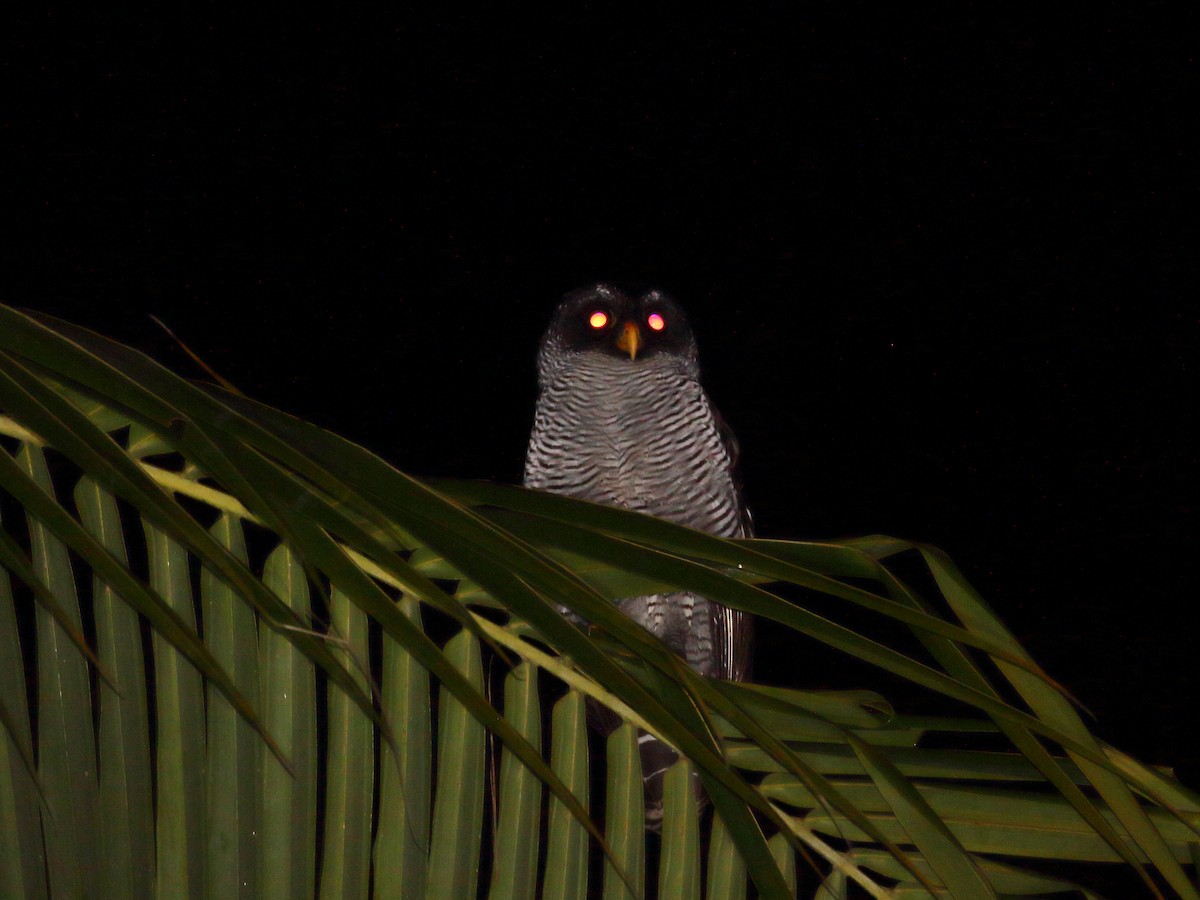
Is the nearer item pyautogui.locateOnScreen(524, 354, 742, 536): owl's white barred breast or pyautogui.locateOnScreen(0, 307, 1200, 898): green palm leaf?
pyautogui.locateOnScreen(0, 307, 1200, 898): green palm leaf

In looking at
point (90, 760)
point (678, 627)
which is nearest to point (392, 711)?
point (90, 760)

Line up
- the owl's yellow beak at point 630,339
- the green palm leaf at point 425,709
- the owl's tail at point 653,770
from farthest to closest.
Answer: the owl's yellow beak at point 630,339, the owl's tail at point 653,770, the green palm leaf at point 425,709

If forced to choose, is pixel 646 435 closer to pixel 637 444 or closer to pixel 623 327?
pixel 637 444

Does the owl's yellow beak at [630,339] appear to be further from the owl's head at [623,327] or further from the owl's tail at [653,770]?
the owl's tail at [653,770]

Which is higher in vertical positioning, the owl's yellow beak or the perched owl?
the owl's yellow beak

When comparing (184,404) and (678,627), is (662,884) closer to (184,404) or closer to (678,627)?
(184,404)

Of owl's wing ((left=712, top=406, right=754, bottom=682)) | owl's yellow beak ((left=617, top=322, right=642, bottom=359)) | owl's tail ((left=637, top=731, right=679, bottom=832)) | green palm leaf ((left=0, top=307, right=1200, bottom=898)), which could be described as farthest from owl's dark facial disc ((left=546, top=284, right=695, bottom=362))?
green palm leaf ((left=0, top=307, right=1200, bottom=898))

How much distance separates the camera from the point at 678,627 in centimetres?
146

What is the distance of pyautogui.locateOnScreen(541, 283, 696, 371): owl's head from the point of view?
1465 millimetres

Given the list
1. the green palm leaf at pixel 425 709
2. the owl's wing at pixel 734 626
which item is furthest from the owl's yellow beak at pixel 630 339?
the green palm leaf at pixel 425 709

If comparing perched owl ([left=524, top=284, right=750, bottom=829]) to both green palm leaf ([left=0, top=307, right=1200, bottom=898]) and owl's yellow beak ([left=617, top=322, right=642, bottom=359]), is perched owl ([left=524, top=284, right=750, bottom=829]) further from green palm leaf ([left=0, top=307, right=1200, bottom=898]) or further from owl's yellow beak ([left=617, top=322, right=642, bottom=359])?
green palm leaf ([left=0, top=307, right=1200, bottom=898])

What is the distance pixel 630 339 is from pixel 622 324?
0.13 ft

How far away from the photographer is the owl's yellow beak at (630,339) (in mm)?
1436

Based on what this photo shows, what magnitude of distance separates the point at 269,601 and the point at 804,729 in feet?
0.63
